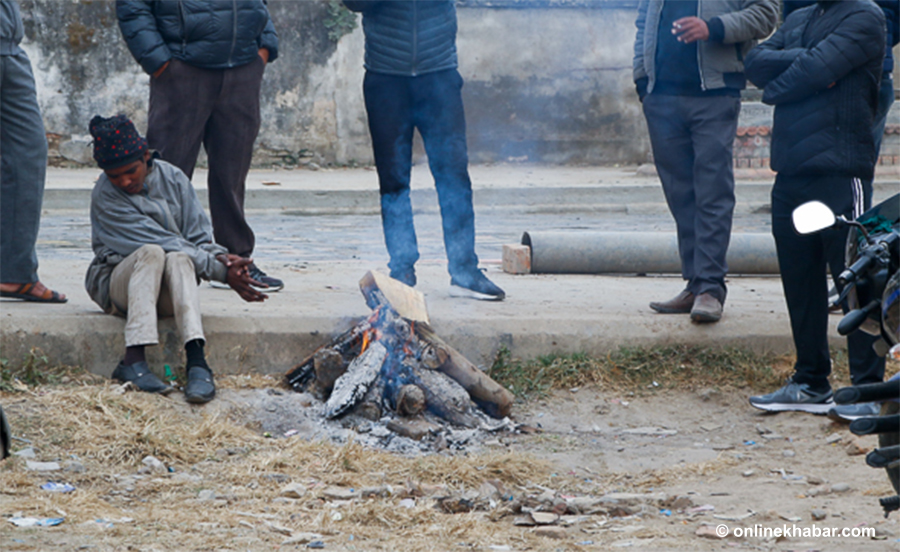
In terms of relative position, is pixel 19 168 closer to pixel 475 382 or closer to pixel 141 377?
pixel 141 377

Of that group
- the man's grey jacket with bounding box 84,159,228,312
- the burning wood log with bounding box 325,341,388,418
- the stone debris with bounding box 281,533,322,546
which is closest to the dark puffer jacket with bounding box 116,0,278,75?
the man's grey jacket with bounding box 84,159,228,312

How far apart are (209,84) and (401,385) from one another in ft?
6.86

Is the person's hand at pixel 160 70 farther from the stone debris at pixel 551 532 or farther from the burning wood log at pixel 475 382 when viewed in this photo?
the stone debris at pixel 551 532

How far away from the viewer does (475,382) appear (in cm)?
429

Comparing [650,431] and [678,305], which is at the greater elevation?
[678,305]

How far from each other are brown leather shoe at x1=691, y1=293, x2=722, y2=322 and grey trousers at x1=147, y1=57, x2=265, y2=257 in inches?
96.3

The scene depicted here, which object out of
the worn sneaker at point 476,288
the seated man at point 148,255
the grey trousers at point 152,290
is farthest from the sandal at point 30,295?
the worn sneaker at point 476,288

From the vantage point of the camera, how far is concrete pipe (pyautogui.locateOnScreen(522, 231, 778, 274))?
6.18 metres

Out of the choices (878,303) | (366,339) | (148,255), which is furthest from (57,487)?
(878,303)

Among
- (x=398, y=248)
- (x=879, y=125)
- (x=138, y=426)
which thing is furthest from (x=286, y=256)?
(x=879, y=125)

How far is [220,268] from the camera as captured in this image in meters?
4.36

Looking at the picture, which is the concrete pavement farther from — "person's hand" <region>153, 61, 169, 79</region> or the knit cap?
"person's hand" <region>153, 61, 169, 79</region>

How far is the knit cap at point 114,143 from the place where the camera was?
4215mm

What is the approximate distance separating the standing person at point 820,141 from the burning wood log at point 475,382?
1.32m
